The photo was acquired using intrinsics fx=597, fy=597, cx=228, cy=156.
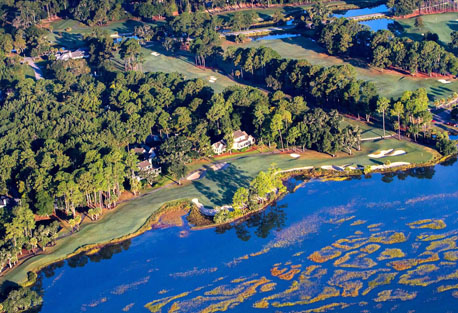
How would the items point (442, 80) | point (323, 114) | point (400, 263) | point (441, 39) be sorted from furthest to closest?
point (441, 39), point (442, 80), point (323, 114), point (400, 263)

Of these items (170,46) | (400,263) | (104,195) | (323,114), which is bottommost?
(400,263)

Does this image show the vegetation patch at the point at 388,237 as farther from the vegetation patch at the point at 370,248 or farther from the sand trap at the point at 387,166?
the sand trap at the point at 387,166

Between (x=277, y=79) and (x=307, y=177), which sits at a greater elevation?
(x=277, y=79)

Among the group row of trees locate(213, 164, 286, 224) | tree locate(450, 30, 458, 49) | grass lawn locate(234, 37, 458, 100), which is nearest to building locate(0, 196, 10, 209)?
row of trees locate(213, 164, 286, 224)

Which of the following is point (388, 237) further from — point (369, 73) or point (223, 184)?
point (369, 73)

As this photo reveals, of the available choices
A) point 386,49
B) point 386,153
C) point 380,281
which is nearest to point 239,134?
point 386,153

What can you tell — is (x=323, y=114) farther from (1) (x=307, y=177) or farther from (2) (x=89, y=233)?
(2) (x=89, y=233)

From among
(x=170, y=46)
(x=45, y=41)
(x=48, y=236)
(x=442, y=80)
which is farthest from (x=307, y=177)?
(x=45, y=41)
